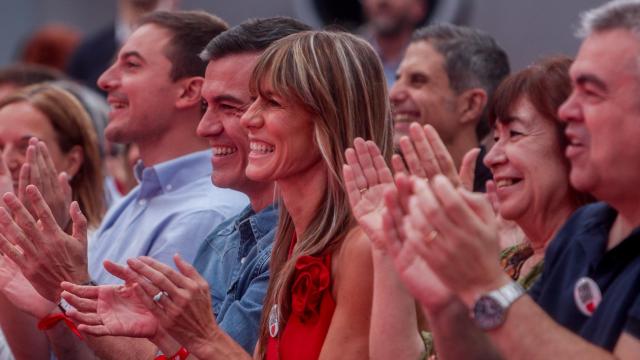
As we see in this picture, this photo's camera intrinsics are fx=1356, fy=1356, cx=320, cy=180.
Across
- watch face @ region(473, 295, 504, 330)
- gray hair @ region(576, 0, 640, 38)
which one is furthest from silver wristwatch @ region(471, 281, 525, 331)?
gray hair @ region(576, 0, 640, 38)

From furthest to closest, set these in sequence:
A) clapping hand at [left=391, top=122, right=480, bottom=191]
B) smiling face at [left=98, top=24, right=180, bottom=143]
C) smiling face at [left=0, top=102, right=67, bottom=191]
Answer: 1. smiling face at [left=0, top=102, right=67, bottom=191]
2. smiling face at [left=98, top=24, right=180, bottom=143]
3. clapping hand at [left=391, top=122, right=480, bottom=191]

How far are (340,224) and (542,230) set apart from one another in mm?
554

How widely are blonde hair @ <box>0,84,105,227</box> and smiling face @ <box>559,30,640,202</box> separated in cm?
244

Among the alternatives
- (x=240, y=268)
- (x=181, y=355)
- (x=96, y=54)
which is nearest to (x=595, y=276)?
(x=181, y=355)

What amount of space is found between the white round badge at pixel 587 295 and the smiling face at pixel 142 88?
6.53 feet

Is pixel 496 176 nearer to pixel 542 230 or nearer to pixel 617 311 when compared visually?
pixel 542 230

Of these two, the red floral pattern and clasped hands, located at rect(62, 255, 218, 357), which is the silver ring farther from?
the red floral pattern

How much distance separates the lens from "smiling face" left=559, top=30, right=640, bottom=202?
2.44 metres

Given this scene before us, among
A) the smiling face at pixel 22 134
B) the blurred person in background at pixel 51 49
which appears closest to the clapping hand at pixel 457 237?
the smiling face at pixel 22 134

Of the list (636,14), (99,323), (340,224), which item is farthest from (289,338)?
(636,14)

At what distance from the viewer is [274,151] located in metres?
3.12

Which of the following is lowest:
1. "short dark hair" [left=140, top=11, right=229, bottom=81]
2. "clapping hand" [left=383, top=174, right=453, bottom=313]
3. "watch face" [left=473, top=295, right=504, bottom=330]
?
"short dark hair" [left=140, top=11, right=229, bottom=81]

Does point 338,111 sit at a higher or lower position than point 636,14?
lower

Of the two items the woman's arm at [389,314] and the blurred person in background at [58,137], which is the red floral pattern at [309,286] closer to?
the woman's arm at [389,314]
